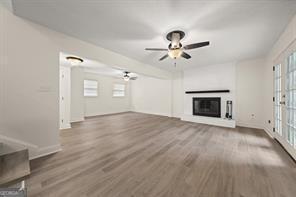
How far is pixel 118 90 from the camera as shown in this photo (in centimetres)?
901

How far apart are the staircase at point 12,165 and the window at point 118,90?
6.80 meters

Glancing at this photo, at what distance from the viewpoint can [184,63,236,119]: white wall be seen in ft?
16.0

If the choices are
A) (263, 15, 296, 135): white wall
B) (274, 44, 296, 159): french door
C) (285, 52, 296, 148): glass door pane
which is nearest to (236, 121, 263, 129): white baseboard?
(263, 15, 296, 135): white wall

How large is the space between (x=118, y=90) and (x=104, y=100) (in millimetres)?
1464

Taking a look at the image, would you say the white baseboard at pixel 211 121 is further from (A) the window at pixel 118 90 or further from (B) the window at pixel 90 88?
(B) the window at pixel 90 88

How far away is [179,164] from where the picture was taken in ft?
6.83

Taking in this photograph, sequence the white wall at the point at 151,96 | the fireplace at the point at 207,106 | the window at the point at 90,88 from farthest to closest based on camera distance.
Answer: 1. the white wall at the point at 151,96
2. the window at the point at 90,88
3. the fireplace at the point at 207,106

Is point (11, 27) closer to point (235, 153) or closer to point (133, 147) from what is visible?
point (133, 147)

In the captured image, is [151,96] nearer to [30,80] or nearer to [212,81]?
[212,81]

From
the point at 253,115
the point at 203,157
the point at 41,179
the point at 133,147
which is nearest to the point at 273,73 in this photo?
the point at 253,115

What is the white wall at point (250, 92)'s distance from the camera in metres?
4.41

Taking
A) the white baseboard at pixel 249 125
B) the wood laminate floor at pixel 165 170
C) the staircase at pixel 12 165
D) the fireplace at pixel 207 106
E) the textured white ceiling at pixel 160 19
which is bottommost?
the wood laminate floor at pixel 165 170

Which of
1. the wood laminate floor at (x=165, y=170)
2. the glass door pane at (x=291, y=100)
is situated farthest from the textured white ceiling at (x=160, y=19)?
the wood laminate floor at (x=165, y=170)

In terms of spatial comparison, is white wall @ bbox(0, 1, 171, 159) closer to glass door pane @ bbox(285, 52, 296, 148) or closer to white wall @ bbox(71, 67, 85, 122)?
white wall @ bbox(71, 67, 85, 122)
